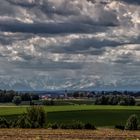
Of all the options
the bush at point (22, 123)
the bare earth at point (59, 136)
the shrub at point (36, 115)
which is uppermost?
the shrub at point (36, 115)

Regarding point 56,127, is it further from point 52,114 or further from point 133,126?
point 52,114

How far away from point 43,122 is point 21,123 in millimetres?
11008

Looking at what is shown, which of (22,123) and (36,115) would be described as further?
(36,115)

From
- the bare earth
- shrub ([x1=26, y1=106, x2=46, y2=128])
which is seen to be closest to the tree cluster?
shrub ([x1=26, y1=106, x2=46, y2=128])

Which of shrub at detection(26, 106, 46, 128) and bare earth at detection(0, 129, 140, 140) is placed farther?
shrub at detection(26, 106, 46, 128)

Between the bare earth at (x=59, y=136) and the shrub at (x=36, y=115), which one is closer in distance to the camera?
the bare earth at (x=59, y=136)

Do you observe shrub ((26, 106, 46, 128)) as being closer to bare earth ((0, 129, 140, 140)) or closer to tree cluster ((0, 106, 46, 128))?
tree cluster ((0, 106, 46, 128))

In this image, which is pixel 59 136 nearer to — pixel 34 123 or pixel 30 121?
pixel 34 123

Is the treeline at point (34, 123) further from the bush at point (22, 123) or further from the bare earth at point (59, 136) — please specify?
the bare earth at point (59, 136)

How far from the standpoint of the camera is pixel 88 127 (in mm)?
121812

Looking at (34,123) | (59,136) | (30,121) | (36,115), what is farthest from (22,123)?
(59,136)

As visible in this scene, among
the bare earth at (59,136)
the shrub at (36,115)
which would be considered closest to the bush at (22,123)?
the shrub at (36,115)

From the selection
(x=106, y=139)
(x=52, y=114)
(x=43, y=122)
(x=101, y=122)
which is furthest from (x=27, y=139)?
(x=52, y=114)

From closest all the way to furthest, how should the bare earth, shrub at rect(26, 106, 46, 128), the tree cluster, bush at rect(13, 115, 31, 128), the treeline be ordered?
the bare earth → bush at rect(13, 115, 31, 128) → the tree cluster → the treeline → shrub at rect(26, 106, 46, 128)
